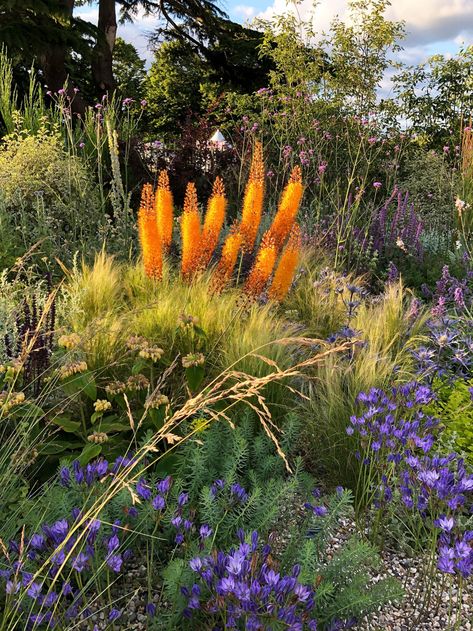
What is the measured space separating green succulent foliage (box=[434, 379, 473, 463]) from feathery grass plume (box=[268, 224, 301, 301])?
107 centimetres

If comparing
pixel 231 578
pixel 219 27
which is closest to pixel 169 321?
pixel 231 578

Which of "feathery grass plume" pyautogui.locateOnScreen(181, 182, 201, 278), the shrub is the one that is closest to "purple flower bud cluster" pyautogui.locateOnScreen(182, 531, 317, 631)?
"feathery grass plume" pyautogui.locateOnScreen(181, 182, 201, 278)

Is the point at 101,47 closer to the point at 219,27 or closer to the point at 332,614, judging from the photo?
the point at 219,27

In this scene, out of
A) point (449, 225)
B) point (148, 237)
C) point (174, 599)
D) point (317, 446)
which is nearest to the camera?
point (174, 599)

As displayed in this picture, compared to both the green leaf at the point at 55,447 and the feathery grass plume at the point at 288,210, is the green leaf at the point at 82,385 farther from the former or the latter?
the feathery grass plume at the point at 288,210

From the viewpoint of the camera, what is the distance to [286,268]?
3.54 m

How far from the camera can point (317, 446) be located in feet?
9.04

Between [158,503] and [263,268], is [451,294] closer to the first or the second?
[263,268]

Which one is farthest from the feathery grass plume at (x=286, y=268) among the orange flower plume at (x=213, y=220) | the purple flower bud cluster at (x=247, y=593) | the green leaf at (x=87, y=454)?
the purple flower bud cluster at (x=247, y=593)

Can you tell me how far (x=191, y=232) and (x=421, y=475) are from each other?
215 cm

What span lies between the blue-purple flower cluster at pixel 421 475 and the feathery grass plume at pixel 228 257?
1.22 m

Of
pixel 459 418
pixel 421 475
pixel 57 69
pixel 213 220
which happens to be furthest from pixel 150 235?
pixel 57 69

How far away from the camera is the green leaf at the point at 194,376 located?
244 cm

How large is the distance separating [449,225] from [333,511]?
6.79 m
